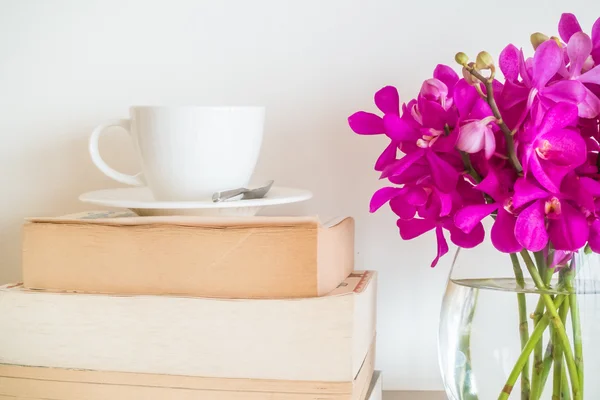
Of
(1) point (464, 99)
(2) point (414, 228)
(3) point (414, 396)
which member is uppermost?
(1) point (464, 99)

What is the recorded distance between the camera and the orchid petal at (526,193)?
491 mm

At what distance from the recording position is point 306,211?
2.69ft

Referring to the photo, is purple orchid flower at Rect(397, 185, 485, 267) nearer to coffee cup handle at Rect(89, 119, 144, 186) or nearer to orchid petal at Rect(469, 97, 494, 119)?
orchid petal at Rect(469, 97, 494, 119)

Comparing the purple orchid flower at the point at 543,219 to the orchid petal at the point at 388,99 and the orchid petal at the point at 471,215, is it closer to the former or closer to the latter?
the orchid petal at the point at 471,215

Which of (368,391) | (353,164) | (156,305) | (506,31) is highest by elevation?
(506,31)

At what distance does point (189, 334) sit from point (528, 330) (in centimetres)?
27

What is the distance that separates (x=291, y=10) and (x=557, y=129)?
0.40 meters

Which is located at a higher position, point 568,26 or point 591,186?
point 568,26

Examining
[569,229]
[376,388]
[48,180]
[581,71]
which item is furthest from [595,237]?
[48,180]

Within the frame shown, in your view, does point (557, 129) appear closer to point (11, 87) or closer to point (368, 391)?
point (368, 391)

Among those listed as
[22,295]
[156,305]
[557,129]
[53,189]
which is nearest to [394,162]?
[557,129]

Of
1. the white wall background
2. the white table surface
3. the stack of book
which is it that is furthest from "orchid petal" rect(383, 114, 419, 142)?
the white table surface

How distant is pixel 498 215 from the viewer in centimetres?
52

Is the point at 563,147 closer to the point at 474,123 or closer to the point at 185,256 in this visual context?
the point at 474,123
